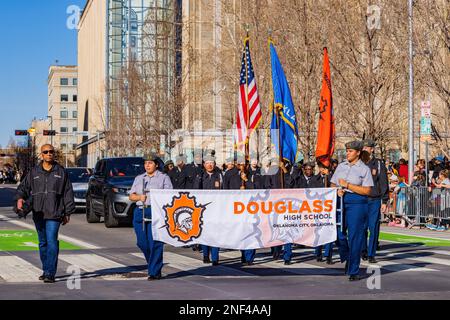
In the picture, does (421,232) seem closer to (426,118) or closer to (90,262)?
(426,118)

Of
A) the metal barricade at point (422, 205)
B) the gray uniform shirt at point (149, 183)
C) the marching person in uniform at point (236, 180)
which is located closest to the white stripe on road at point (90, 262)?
the gray uniform shirt at point (149, 183)

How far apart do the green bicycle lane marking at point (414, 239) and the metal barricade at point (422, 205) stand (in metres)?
2.24

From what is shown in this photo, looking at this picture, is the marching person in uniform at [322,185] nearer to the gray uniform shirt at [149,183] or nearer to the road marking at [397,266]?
the road marking at [397,266]

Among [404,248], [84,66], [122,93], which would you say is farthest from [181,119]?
[84,66]

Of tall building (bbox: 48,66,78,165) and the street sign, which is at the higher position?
tall building (bbox: 48,66,78,165)

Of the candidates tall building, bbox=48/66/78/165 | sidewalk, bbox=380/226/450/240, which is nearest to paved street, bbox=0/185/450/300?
sidewalk, bbox=380/226/450/240

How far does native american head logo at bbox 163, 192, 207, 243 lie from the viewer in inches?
520

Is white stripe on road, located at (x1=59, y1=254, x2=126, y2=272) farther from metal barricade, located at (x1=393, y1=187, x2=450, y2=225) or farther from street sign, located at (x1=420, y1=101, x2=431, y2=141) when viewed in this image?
street sign, located at (x1=420, y1=101, x2=431, y2=141)

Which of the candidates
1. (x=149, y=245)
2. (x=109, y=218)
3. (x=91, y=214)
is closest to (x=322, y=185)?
(x=149, y=245)

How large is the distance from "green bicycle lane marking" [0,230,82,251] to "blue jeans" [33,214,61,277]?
556cm

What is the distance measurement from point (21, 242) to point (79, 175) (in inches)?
603

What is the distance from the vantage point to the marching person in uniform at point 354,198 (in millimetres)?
12805
